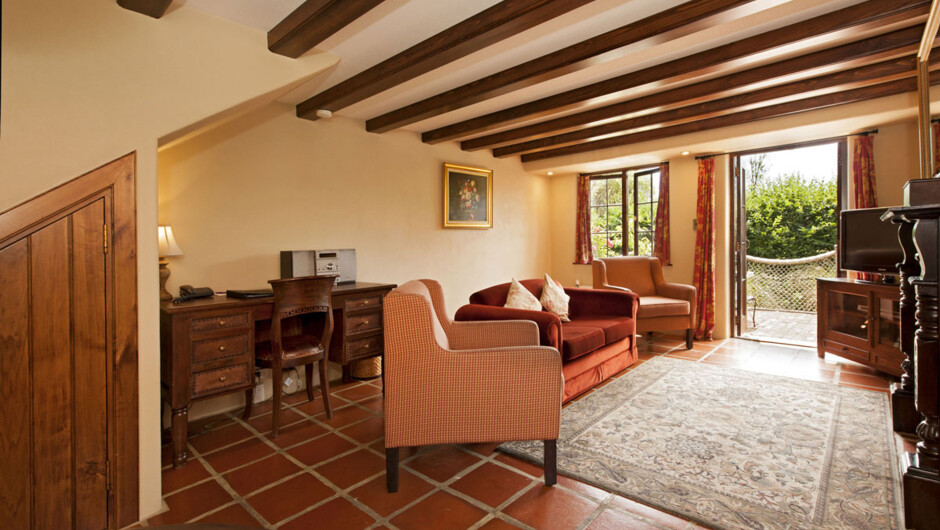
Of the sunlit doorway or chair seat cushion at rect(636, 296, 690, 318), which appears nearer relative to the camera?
chair seat cushion at rect(636, 296, 690, 318)

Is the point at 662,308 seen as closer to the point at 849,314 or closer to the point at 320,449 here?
the point at 849,314

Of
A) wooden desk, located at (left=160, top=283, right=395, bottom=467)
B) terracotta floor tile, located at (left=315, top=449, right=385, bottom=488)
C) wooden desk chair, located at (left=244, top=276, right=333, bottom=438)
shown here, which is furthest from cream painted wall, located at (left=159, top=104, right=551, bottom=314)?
terracotta floor tile, located at (left=315, top=449, right=385, bottom=488)

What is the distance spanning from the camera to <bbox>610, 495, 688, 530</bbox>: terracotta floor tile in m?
1.95

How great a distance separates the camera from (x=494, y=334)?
293cm

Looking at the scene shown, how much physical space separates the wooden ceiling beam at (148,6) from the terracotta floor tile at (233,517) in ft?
7.35

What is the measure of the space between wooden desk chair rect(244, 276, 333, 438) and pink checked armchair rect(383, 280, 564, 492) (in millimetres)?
1038

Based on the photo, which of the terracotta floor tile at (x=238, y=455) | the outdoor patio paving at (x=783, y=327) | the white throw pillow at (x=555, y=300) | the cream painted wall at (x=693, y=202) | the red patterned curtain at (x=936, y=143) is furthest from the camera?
the outdoor patio paving at (x=783, y=327)

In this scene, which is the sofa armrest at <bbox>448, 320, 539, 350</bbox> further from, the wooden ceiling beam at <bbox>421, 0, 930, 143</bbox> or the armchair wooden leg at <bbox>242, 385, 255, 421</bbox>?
the wooden ceiling beam at <bbox>421, 0, 930, 143</bbox>

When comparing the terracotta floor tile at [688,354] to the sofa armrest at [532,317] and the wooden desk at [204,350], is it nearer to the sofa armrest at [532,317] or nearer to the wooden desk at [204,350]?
the sofa armrest at [532,317]

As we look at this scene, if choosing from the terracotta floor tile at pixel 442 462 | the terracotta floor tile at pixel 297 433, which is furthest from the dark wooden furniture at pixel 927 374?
the terracotta floor tile at pixel 297 433

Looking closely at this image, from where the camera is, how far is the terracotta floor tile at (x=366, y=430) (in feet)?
9.30

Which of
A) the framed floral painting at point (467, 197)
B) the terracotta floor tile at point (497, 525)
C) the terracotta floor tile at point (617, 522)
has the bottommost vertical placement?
the terracotta floor tile at point (497, 525)

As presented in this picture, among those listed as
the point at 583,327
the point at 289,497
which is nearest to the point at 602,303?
the point at 583,327

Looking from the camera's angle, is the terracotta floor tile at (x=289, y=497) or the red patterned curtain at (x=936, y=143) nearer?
the terracotta floor tile at (x=289, y=497)
